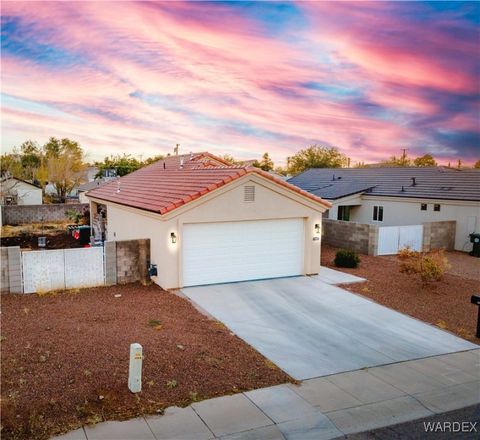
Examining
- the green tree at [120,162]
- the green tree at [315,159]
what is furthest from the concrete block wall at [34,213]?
the green tree at [315,159]

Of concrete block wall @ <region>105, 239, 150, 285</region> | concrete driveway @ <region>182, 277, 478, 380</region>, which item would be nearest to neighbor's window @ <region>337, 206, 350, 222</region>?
concrete driveway @ <region>182, 277, 478, 380</region>

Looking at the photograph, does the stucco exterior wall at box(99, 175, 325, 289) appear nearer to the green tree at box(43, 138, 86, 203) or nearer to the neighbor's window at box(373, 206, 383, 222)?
the neighbor's window at box(373, 206, 383, 222)

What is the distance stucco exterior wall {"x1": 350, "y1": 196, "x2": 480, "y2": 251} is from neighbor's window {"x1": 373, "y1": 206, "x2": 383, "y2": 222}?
0.75 feet

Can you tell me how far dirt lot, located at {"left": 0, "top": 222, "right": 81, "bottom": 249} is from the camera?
2560 centimetres

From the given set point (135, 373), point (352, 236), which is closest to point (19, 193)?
point (352, 236)

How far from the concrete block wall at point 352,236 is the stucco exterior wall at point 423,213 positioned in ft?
20.7

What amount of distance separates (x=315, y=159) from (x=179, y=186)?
211 feet

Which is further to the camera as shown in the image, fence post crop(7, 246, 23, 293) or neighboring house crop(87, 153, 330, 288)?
neighboring house crop(87, 153, 330, 288)

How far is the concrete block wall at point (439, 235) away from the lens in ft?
76.2

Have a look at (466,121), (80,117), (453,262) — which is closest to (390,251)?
(453,262)

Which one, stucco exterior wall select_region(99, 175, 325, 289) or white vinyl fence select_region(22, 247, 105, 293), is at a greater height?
stucco exterior wall select_region(99, 175, 325, 289)

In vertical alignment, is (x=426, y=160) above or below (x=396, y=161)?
above

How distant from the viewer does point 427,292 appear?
14.5 m

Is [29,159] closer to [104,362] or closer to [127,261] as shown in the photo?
[127,261]
